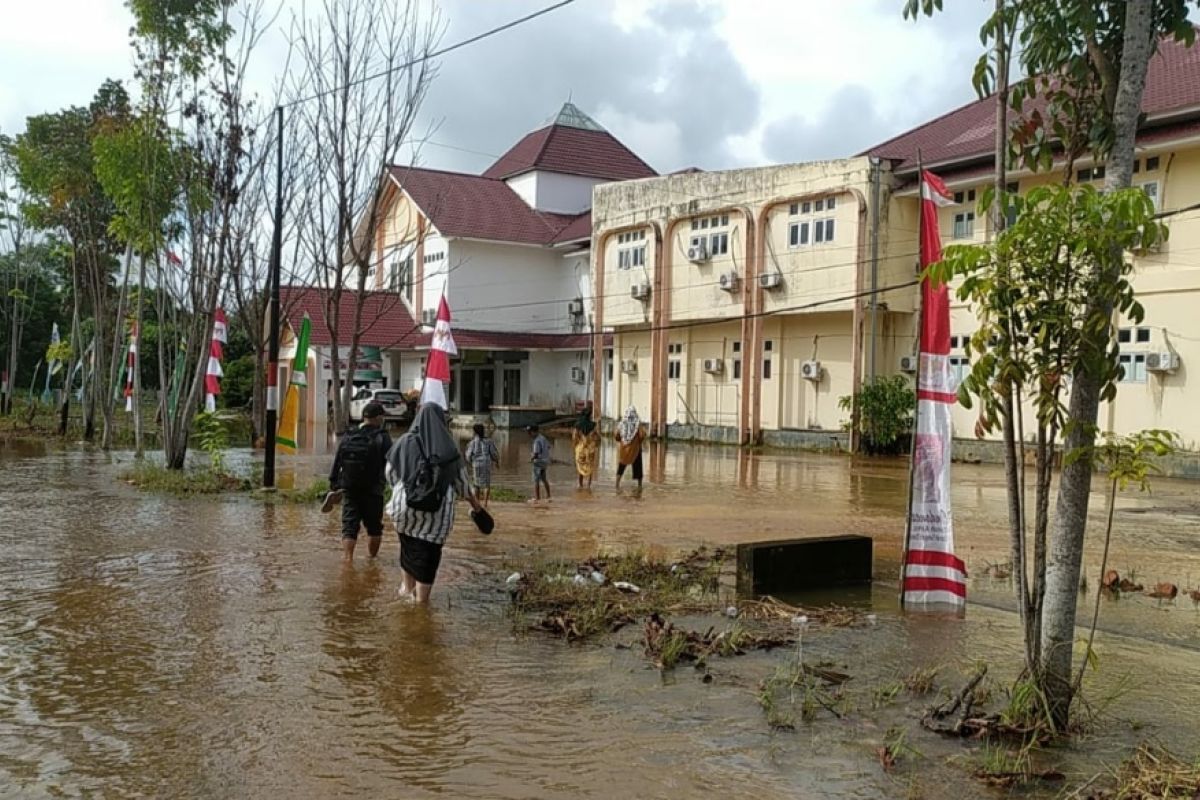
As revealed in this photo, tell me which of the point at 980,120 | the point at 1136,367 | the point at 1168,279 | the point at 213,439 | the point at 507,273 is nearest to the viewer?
Result: the point at 213,439

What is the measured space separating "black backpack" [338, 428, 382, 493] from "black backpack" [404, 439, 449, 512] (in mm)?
2102

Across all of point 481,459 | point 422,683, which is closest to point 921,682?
point 422,683

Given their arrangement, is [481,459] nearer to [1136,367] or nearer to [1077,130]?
[1077,130]

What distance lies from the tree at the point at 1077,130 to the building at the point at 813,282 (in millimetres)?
18516

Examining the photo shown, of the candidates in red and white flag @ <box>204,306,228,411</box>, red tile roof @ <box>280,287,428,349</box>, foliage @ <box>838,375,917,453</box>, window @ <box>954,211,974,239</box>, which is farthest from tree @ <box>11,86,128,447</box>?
window @ <box>954,211,974,239</box>

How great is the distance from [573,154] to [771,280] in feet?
59.4

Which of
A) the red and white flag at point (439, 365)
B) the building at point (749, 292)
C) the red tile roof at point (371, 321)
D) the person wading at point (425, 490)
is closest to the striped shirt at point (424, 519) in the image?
the person wading at point (425, 490)

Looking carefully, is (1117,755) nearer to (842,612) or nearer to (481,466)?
(842,612)

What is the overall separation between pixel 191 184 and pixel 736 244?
18135 mm

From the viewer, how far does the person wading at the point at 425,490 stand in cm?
805

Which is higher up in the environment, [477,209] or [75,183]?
A: [477,209]

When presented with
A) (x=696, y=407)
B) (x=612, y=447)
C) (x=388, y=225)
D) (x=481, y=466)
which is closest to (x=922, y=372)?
(x=481, y=466)

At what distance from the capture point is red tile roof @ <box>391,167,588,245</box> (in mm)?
42375

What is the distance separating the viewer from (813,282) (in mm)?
30719
